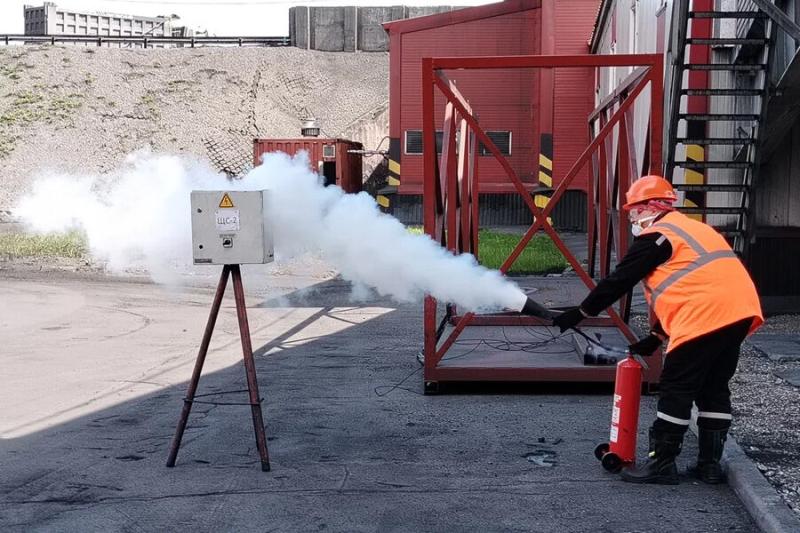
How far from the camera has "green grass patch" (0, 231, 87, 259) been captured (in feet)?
65.6

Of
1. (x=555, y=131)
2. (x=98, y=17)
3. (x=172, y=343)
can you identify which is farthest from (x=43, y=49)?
(x=172, y=343)

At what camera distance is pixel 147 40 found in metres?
44.5

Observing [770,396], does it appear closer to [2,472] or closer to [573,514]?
[573,514]

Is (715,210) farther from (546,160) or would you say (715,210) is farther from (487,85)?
(487,85)

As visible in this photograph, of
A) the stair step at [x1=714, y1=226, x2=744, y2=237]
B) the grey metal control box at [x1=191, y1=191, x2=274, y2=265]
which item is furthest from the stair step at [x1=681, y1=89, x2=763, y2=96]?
the grey metal control box at [x1=191, y1=191, x2=274, y2=265]

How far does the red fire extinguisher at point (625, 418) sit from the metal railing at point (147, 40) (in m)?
40.8

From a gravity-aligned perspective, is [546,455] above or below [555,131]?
below

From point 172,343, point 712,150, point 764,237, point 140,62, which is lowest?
point 172,343

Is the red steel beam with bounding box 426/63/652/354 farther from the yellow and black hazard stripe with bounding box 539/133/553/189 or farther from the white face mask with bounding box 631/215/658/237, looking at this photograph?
the yellow and black hazard stripe with bounding box 539/133/553/189

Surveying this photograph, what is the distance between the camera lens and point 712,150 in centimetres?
1153

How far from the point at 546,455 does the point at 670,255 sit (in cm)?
164

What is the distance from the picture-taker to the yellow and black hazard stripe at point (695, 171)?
438 inches

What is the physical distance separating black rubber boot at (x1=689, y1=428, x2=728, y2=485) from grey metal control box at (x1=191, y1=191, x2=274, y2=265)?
3098mm

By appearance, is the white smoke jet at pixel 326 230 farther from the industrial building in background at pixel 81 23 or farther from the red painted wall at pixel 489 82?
the industrial building in background at pixel 81 23
